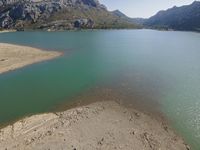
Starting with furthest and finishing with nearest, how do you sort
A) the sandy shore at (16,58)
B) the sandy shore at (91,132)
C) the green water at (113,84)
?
the sandy shore at (16,58)
the green water at (113,84)
the sandy shore at (91,132)

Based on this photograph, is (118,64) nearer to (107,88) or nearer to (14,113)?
(107,88)

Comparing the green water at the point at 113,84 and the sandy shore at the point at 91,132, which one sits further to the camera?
the green water at the point at 113,84

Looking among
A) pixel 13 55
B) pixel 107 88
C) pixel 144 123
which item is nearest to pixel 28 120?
pixel 144 123

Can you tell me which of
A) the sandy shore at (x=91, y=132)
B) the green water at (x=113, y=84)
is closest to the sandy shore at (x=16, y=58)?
the green water at (x=113, y=84)

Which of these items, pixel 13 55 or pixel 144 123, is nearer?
pixel 144 123

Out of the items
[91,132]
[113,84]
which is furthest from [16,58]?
[91,132]

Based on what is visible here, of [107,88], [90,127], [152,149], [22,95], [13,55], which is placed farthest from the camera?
[13,55]

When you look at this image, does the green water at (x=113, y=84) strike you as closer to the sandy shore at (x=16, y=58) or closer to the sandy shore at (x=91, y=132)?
the sandy shore at (x=91, y=132)

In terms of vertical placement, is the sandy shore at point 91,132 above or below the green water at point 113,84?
above

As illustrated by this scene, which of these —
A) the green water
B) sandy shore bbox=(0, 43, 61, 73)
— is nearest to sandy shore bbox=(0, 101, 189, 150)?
the green water
